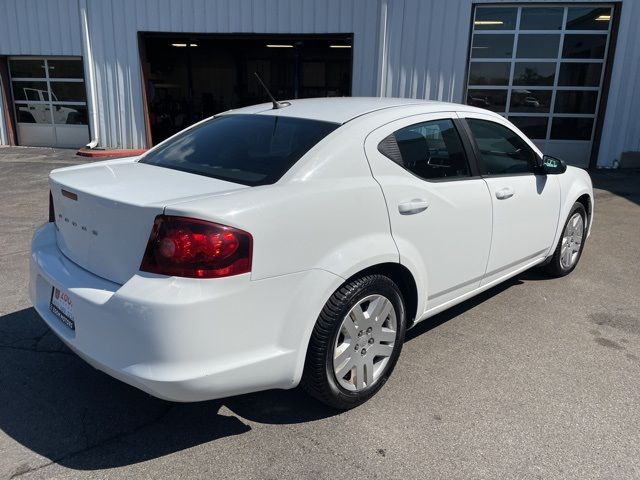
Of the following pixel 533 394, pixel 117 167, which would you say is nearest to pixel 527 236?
pixel 533 394

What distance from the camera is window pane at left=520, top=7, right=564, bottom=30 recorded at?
39.0 feet

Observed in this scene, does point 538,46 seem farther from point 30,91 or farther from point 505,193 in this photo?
point 30,91

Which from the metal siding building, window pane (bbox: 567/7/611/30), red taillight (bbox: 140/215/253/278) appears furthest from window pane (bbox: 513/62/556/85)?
red taillight (bbox: 140/215/253/278)

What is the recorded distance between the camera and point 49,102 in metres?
14.9

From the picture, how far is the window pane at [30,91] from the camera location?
1475 cm

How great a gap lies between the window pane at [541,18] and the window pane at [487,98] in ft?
4.88

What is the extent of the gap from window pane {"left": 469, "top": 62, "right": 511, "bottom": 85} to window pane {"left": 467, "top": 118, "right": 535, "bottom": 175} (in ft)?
29.0

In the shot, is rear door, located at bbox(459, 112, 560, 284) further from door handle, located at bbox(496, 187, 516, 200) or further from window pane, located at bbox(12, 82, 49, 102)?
window pane, located at bbox(12, 82, 49, 102)

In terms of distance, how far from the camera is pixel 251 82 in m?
23.5

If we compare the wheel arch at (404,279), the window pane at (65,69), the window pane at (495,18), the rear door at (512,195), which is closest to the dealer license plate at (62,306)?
the wheel arch at (404,279)

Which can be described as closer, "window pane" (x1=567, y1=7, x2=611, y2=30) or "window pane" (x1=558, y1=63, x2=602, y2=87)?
"window pane" (x1=567, y1=7, x2=611, y2=30)

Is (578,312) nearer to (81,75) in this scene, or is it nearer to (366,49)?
(366,49)

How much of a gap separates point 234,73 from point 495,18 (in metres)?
14.2

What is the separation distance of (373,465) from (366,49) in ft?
37.5
